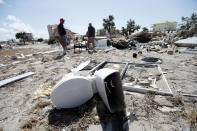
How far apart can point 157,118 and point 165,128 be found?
6.4 inches

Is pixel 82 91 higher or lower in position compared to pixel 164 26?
lower

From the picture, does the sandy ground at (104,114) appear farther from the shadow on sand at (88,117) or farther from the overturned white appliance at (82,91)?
the overturned white appliance at (82,91)

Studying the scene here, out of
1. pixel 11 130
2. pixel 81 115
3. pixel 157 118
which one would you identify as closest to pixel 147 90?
pixel 157 118

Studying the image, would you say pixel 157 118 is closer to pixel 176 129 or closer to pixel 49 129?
pixel 176 129

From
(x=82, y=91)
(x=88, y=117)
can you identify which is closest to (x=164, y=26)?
(x=82, y=91)

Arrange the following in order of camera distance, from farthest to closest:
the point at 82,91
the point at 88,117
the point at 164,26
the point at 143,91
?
the point at 164,26, the point at 143,91, the point at 82,91, the point at 88,117

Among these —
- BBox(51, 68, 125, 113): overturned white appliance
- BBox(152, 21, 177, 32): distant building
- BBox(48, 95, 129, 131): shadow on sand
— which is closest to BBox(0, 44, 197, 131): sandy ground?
BBox(48, 95, 129, 131): shadow on sand

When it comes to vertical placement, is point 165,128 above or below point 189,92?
below

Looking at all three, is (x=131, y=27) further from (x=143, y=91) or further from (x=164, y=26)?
(x=143, y=91)

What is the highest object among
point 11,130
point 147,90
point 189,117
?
point 147,90

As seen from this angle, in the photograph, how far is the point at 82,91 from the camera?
1.68m

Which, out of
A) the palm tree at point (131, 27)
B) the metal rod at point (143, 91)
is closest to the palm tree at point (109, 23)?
the palm tree at point (131, 27)

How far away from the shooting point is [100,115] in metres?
1.53

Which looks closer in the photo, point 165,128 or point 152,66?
point 165,128
